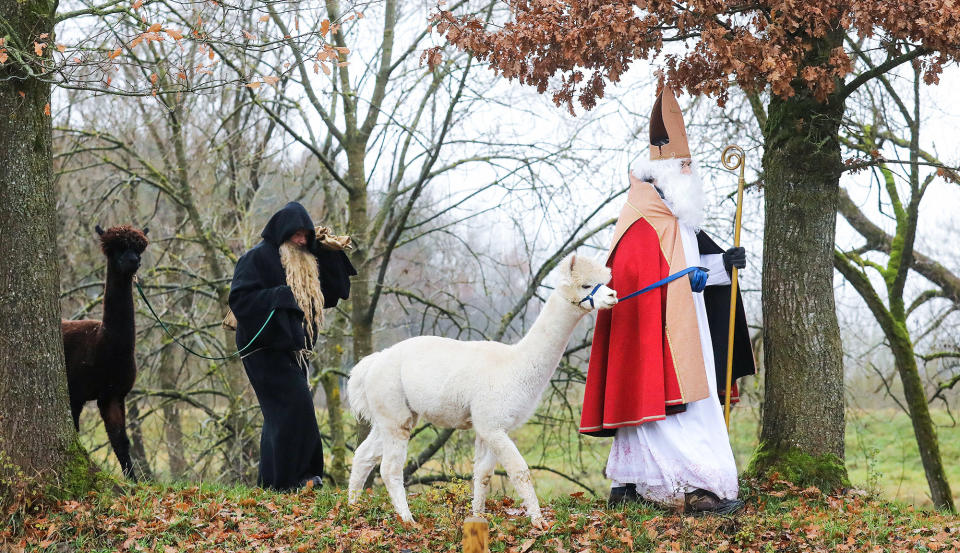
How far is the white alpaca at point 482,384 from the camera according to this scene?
19.1 feet

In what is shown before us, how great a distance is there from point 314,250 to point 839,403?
14.3 ft

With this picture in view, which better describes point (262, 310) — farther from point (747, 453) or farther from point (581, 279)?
point (747, 453)

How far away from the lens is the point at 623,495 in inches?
260

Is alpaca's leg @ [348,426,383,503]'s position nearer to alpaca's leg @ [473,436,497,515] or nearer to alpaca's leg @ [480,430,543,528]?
alpaca's leg @ [473,436,497,515]

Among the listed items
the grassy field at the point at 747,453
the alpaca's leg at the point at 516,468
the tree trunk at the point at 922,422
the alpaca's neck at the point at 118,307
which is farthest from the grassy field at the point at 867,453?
the alpaca's leg at the point at 516,468

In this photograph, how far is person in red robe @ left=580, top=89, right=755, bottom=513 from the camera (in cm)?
626

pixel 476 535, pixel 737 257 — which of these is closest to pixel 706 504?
pixel 737 257

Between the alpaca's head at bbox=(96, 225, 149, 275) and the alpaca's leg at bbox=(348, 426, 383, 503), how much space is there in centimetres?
239

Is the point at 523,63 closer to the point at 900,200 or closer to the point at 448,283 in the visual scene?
the point at 448,283

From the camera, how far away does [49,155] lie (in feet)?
21.9

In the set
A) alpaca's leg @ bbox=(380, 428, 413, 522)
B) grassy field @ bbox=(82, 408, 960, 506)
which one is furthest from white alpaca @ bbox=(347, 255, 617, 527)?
grassy field @ bbox=(82, 408, 960, 506)

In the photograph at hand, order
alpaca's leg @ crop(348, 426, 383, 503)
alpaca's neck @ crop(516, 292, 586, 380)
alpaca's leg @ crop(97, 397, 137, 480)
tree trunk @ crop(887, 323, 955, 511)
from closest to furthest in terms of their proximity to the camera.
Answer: alpaca's neck @ crop(516, 292, 586, 380) → alpaca's leg @ crop(348, 426, 383, 503) → alpaca's leg @ crop(97, 397, 137, 480) → tree trunk @ crop(887, 323, 955, 511)

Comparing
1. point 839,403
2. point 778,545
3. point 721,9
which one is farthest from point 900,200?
point 778,545

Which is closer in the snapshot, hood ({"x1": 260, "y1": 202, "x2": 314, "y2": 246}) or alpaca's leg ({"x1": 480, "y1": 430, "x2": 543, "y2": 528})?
alpaca's leg ({"x1": 480, "y1": 430, "x2": 543, "y2": 528})
